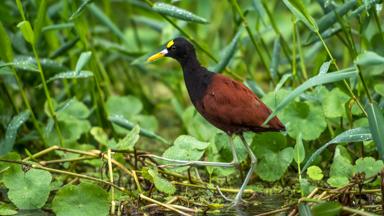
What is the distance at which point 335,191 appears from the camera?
4.65 metres

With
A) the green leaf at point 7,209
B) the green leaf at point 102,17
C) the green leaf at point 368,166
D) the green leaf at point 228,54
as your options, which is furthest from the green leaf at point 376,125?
the green leaf at point 102,17

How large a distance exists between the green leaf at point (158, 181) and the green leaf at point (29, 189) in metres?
0.55

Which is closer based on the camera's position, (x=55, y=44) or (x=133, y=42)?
(x=55, y=44)

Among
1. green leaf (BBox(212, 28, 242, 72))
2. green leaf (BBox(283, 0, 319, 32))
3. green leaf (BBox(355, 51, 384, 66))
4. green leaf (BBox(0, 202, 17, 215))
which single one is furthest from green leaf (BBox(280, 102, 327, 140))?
green leaf (BBox(0, 202, 17, 215))

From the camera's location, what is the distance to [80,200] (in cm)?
489

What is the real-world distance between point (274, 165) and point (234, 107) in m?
0.54

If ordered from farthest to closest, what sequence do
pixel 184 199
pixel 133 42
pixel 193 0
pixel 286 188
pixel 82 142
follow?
1. pixel 193 0
2. pixel 133 42
3. pixel 82 142
4. pixel 286 188
5. pixel 184 199

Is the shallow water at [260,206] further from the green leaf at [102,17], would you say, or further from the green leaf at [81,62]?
the green leaf at [102,17]

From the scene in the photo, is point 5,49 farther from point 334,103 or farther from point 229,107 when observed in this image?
point 334,103

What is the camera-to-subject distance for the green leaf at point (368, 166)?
4.90 metres

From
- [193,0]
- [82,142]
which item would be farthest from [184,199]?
[193,0]

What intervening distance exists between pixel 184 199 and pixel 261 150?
2.44 ft

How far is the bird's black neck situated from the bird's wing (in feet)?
0.20

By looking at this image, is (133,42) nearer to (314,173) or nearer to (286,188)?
(286,188)
